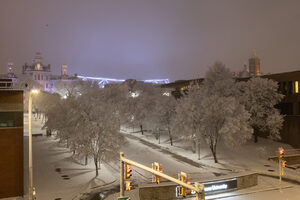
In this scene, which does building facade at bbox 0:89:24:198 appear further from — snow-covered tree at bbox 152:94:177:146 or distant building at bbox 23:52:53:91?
distant building at bbox 23:52:53:91

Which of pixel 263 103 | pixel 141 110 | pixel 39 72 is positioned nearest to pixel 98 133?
pixel 263 103

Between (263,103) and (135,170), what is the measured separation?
27.3 metres

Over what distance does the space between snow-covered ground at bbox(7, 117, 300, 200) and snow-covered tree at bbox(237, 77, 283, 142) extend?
3.60 metres

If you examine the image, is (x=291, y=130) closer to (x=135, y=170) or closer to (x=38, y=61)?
(x=135, y=170)

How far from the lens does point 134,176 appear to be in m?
32.2

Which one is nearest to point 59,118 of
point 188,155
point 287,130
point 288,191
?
point 188,155

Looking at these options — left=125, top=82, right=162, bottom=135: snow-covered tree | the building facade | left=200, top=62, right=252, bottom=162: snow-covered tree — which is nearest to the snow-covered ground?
the building facade

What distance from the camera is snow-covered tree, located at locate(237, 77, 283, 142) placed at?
4784cm

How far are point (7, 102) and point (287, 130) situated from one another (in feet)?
147

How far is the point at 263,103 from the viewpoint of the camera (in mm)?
48562

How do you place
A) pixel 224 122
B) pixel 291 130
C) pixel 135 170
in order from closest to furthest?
pixel 135 170, pixel 224 122, pixel 291 130

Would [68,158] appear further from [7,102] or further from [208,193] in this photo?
[208,193]

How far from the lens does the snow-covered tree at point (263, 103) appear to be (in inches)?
1884

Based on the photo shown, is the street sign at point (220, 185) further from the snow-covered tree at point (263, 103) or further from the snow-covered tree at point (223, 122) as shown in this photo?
the snow-covered tree at point (263, 103)
